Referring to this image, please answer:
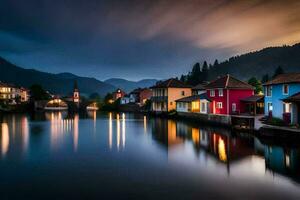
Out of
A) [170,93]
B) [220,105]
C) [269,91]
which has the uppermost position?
[170,93]

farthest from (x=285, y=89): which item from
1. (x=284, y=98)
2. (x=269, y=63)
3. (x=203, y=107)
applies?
(x=269, y=63)

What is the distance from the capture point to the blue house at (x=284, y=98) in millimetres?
32719

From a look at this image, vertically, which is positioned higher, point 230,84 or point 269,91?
point 230,84

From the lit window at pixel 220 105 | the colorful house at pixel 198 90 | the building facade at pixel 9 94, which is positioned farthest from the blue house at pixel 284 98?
the building facade at pixel 9 94

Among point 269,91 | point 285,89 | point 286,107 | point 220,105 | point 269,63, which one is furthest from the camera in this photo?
point 269,63

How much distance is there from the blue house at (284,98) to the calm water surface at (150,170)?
4.96 metres

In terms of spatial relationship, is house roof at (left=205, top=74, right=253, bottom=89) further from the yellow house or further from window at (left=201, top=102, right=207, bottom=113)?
the yellow house

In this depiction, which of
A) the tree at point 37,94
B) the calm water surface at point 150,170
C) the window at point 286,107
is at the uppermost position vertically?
the tree at point 37,94

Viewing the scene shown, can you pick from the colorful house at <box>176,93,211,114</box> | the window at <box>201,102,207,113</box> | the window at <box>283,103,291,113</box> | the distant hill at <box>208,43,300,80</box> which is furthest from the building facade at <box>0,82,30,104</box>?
the distant hill at <box>208,43,300,80</box>

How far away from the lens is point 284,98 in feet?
116

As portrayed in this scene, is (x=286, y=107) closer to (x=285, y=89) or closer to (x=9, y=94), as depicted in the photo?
(x=285, y=89)

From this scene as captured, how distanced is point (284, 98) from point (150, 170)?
2231cm

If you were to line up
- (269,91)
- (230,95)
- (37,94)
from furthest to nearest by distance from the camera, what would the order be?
(37,94) < (230,95) < (269,91)

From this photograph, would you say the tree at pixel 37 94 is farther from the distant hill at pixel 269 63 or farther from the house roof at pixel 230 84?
the distant hill at pixel 269 63
